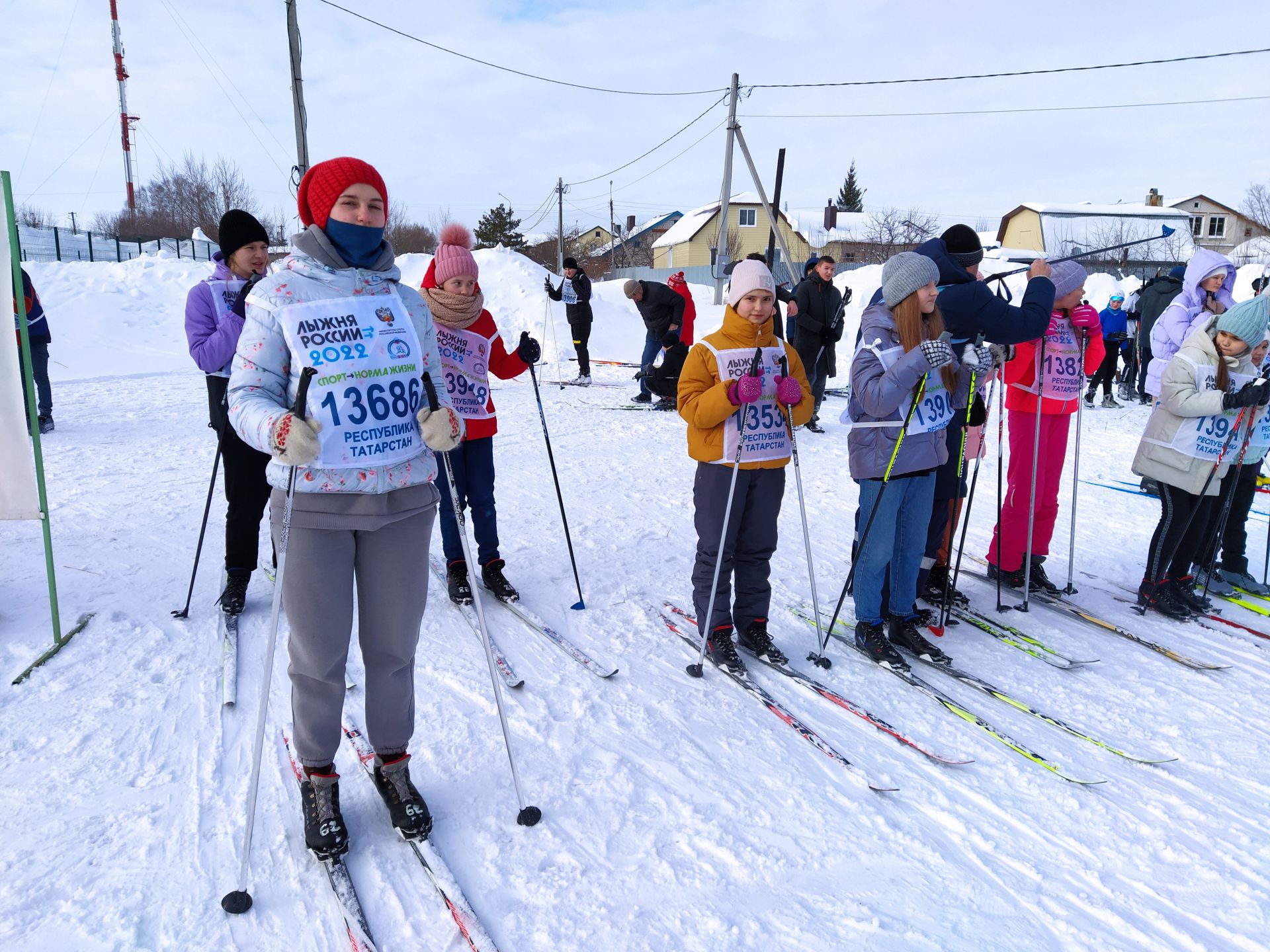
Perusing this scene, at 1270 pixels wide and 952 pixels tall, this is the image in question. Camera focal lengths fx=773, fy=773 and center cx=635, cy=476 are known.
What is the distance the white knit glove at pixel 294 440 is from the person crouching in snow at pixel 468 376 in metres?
1.86

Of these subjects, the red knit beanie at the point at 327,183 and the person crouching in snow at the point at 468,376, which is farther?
the person crouching in snow at the point at 468,376

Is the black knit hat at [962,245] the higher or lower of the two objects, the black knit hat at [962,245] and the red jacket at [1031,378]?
the higher

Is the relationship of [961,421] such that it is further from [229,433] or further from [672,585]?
[229,433]

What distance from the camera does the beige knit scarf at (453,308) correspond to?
4.07m

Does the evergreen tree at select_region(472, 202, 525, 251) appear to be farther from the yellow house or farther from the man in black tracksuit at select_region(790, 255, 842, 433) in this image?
the man in black tracksuit at select_region(790, 255, 842, 433)

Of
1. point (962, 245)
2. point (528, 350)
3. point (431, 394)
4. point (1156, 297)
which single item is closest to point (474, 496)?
point (528, 350)

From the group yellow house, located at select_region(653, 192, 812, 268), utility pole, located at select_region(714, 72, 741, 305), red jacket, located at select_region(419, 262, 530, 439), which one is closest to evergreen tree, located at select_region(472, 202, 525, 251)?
yellow house, located at select_region(653, 192, 812, 268)

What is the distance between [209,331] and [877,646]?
3.65 metres

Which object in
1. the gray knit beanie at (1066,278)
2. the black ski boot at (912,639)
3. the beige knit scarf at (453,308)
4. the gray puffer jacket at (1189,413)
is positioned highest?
the gray knit beanie at (1066,278)

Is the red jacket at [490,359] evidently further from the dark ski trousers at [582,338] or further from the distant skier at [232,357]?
the dark ski trousers at [582,338]

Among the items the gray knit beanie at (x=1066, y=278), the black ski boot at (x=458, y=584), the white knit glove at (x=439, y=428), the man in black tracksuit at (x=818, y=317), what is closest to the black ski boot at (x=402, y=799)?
the white knit glove at (x=439, y=428)

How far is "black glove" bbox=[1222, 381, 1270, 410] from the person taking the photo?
410cm

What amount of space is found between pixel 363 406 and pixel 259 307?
1.34 ft

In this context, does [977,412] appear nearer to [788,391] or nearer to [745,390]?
[788,391]
